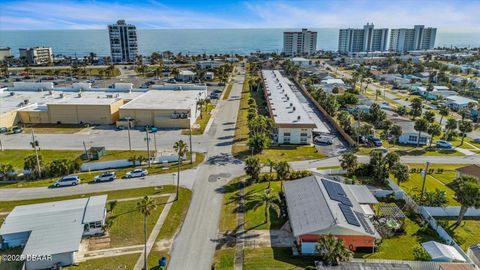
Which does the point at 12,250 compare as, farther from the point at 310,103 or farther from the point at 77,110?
the point at 310,103

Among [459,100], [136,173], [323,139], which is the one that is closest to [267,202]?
[136,173]

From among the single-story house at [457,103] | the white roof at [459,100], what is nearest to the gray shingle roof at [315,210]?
the single-story house at [457,103]

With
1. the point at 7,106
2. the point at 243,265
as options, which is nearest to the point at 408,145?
the point at 243,265

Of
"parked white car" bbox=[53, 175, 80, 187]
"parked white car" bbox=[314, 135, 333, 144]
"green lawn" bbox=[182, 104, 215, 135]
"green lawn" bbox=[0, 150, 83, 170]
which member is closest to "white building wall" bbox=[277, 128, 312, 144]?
"parked white car" bbox=[314, 135, 333, 144]

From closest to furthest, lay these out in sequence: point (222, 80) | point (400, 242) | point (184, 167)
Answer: point (400, 242), point (184, 167), point (222, 80)

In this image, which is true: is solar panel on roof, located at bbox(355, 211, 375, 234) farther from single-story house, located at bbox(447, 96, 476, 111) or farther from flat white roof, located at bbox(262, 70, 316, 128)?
single-story house, located at bbox(447, 96, 476, 111)

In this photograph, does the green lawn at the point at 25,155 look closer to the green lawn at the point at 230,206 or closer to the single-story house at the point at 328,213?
the green lawn at the point at 230,206
